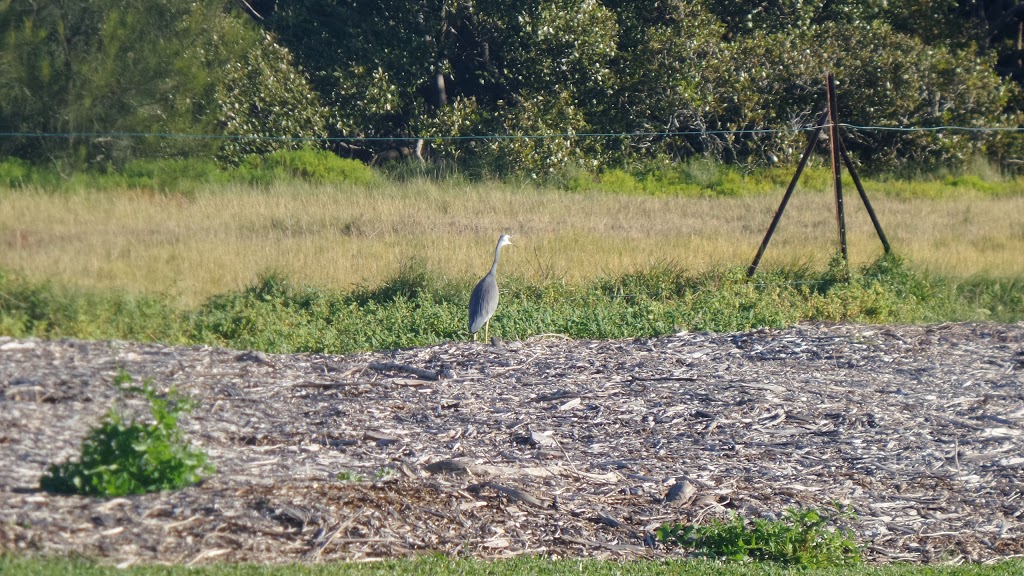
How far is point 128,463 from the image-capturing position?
527cm

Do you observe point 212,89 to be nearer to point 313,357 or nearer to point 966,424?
point 313,357

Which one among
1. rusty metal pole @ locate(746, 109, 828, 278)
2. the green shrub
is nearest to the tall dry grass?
the green shrub

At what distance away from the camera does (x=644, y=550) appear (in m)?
5.68

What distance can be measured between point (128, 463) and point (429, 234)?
27.6ft

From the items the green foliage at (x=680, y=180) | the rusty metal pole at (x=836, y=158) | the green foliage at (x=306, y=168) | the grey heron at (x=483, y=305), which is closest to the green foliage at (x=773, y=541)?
the grey heron at (x=483, y=305)

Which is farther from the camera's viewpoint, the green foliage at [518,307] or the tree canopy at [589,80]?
the tree canopy at [589,80]

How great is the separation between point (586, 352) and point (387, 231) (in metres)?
4.73

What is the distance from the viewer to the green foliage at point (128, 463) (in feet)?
17.1

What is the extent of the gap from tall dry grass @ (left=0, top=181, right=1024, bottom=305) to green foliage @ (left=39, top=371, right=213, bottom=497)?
15.0 feet

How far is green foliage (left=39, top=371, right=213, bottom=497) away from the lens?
17.1 ft

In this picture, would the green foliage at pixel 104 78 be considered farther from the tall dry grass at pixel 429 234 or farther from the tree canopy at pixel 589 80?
the tree canopy at pixel 589 80

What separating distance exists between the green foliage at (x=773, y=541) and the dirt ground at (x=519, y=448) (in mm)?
182

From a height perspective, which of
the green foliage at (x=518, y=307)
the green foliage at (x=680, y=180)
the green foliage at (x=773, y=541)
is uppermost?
the green foliage at (x=680, y=180)

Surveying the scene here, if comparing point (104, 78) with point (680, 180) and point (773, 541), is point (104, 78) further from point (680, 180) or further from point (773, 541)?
point (773, 541)
